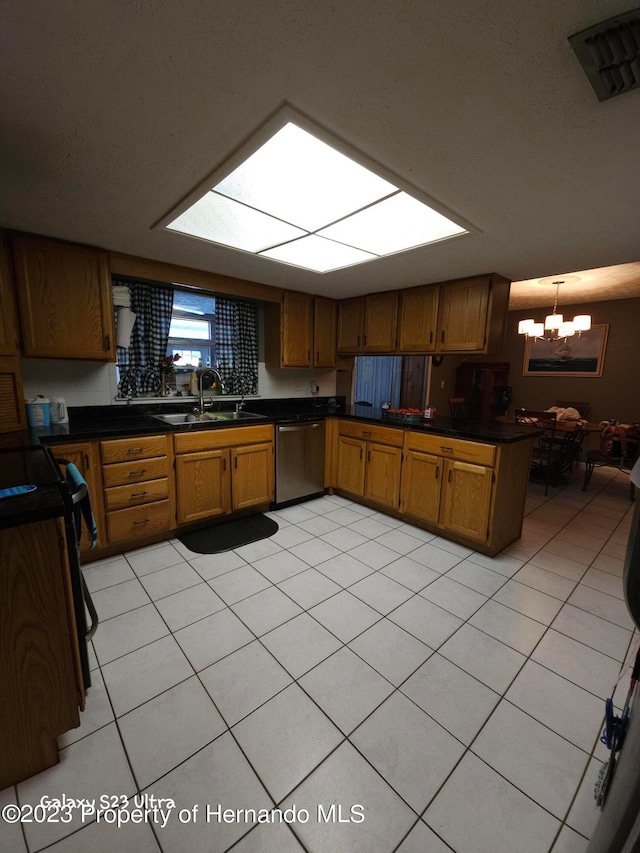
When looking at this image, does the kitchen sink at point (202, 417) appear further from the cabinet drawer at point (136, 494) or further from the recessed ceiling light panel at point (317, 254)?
the recessed ceiling light panel at point (317, 254)

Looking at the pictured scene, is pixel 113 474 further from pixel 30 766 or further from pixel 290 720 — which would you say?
pixel 290 720

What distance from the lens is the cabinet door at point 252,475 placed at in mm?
3018

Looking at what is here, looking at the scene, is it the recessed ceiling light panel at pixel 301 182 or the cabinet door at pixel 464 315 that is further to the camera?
the cabinet door at pixel 464 315

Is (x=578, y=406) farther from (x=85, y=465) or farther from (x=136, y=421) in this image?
(x=85, y=465)

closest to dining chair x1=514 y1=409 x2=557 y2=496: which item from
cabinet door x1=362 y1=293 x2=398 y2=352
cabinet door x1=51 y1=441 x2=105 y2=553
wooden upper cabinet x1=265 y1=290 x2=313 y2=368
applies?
cabinet door x1=362 y1=293 x2=398 y2=352

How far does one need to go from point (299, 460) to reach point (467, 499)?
1557mm

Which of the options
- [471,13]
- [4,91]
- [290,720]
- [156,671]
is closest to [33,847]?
[156,671]

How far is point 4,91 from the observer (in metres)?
1.07

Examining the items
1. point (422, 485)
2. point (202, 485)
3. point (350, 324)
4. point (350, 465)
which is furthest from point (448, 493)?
point (350, 324)

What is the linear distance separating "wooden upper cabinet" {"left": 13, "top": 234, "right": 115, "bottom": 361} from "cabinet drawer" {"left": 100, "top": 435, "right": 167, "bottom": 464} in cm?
63

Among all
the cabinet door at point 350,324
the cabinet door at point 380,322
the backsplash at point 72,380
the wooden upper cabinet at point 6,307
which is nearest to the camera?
the wooden upper cabinet at point 6,307

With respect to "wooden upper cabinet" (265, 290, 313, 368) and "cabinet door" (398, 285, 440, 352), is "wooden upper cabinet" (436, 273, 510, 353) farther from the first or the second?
"wooden upper cabinet" (265, 290, 313, 368)

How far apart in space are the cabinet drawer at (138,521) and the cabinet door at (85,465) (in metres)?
0.08

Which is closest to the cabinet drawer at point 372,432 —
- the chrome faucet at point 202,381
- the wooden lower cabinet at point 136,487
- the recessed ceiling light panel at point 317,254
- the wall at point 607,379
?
the chrome faucet at point 202,381
